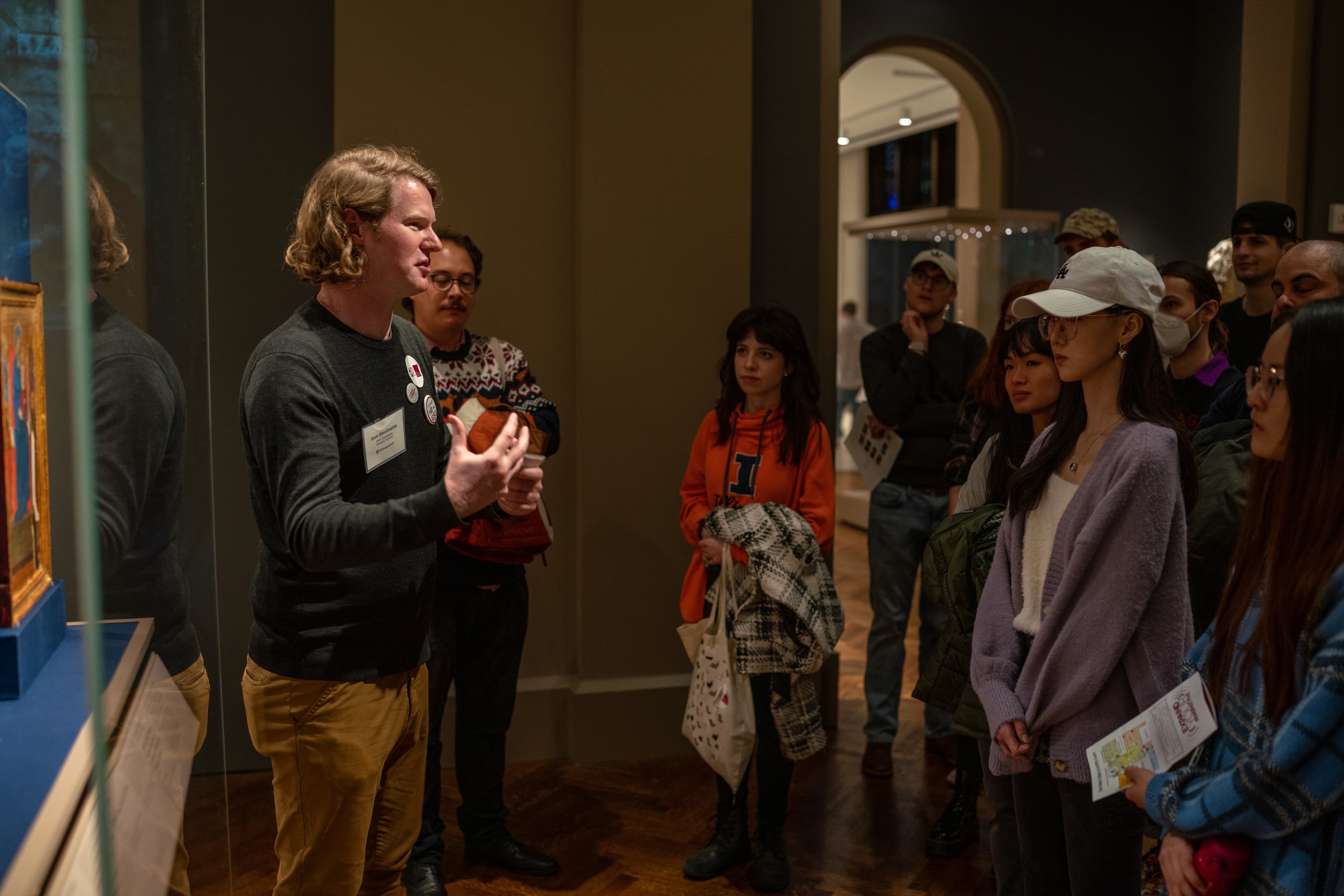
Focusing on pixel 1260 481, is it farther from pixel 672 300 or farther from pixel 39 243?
pixel 672 300

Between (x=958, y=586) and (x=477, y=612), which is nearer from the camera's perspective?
(x=958, y=586)

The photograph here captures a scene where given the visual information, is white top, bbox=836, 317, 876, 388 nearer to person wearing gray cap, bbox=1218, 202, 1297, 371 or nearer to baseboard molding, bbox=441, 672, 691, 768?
person wearing gray cap, bbox=1218, 202, 1297, 371

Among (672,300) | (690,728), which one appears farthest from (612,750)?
(672,300)

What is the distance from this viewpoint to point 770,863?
2.76 meters

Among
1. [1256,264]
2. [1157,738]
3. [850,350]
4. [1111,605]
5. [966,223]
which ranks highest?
[966,223]

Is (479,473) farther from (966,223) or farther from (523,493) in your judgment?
(966,223)

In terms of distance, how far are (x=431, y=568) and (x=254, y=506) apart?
0.34 meters

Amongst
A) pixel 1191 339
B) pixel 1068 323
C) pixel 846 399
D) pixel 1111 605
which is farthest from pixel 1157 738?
pixel 846 399

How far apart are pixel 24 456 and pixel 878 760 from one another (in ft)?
10.5

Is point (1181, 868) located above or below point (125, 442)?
below

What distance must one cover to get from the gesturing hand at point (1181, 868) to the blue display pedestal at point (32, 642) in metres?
1.34

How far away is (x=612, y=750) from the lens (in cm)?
370

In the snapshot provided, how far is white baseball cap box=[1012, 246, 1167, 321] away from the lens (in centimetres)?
176

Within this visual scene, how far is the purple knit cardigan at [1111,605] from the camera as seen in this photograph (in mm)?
1675
